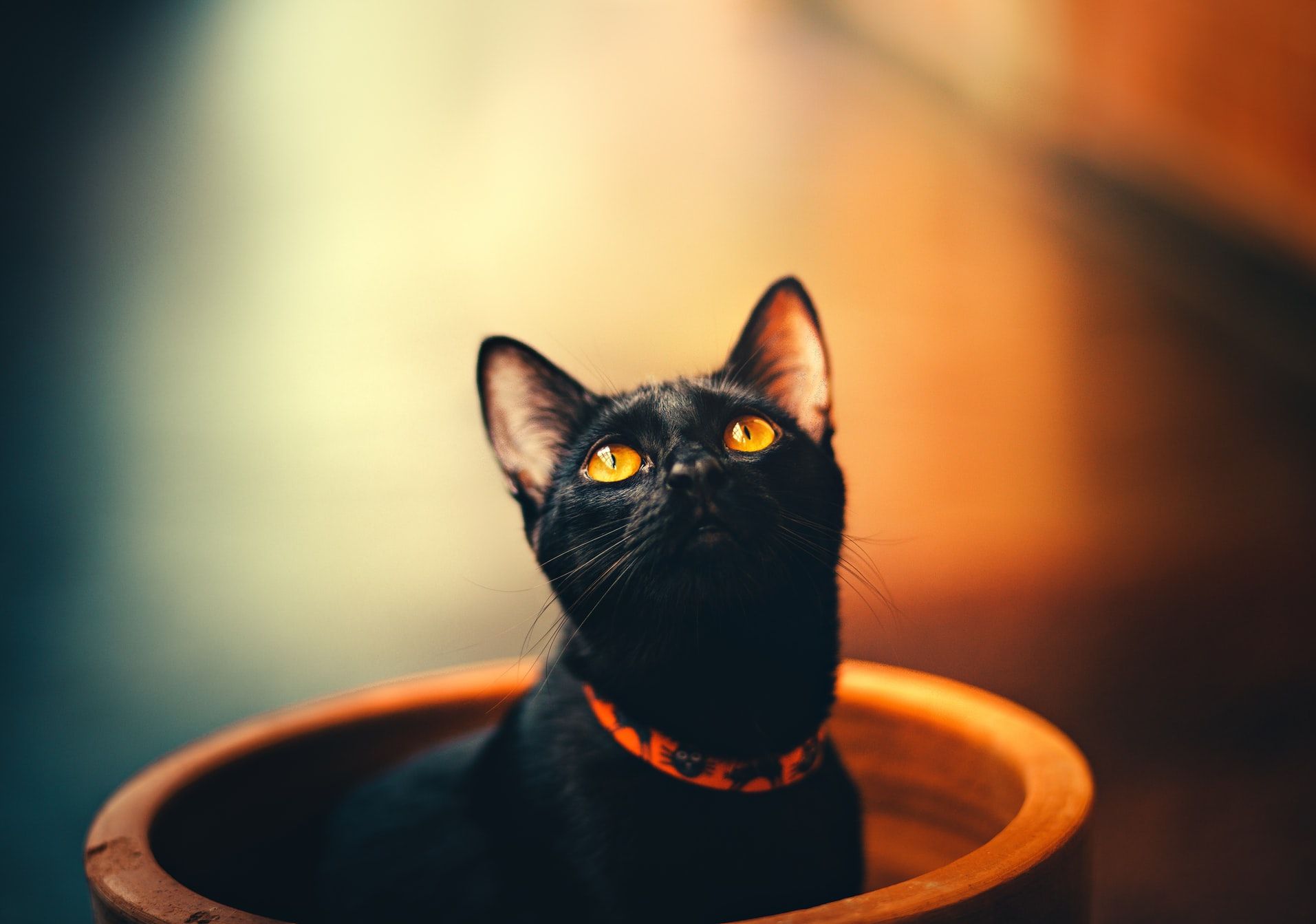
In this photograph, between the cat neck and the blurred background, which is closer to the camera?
the cat neck

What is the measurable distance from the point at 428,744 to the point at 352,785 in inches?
3.3

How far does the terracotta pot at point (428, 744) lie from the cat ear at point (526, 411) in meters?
0.28

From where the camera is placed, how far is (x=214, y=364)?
1366 mm

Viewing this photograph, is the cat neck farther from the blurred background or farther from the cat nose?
the blurred background

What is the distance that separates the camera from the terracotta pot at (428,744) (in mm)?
535

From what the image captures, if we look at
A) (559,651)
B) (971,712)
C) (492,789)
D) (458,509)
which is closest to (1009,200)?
(458,509)

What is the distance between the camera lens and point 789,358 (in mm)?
793

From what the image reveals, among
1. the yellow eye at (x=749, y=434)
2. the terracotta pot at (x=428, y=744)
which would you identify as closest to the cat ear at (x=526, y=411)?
the yellow eye at (x=749, y=434)

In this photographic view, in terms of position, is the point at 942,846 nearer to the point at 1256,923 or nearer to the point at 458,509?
the point at 1256,923

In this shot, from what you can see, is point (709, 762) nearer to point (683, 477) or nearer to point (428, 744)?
point (683, 477)

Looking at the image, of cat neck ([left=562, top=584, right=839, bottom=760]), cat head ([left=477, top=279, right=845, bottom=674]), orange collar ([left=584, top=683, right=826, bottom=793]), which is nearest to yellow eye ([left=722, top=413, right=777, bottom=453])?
cat head ([left=477, top=279, right=845, bottom=674])

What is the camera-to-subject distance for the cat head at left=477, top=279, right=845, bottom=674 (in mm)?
622

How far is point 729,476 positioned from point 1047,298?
5.76 feet

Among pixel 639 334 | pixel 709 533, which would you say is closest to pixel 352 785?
pixel 709 533
